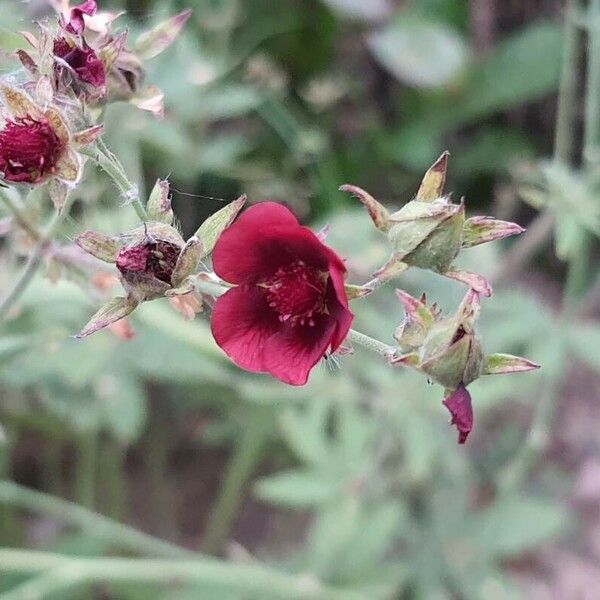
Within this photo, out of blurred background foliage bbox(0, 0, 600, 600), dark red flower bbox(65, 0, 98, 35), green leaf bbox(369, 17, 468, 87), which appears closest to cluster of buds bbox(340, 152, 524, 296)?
dark red flower bbox(65, 0, 98, 35)

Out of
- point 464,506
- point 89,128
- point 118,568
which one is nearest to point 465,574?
point 464,506

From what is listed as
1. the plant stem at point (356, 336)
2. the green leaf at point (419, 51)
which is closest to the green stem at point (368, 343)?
the plant stem at point (356, 336)

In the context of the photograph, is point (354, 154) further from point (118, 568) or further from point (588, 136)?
point (118, 568)

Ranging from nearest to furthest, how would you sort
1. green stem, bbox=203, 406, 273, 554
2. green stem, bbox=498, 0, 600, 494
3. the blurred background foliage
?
1. green stem, bbox=498, 0, 600, 494
2. the blurred background foliage
3. green stem, bbox=203, 406, 273, 554

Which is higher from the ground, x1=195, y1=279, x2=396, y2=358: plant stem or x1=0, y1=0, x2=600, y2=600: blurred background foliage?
x1=195, y1=279, x2=396, y2=358: plant stem

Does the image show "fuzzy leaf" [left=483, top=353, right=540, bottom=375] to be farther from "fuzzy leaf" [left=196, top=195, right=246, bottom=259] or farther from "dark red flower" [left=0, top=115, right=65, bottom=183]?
"dark red flower" [left=0, top=115, right=65, bottom=183]

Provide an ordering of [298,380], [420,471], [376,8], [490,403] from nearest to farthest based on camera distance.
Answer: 1. [298,380]
2. [420,471]
3. [490,403]
4. [376,8]
